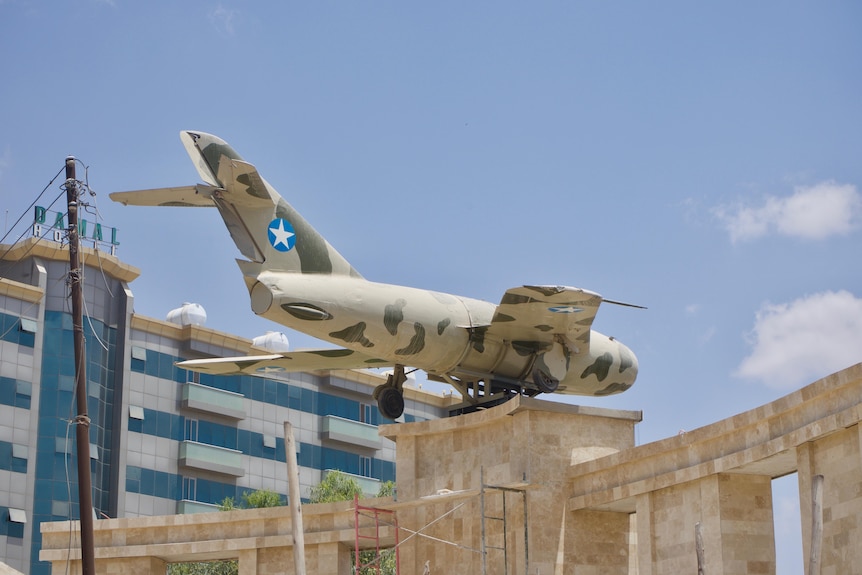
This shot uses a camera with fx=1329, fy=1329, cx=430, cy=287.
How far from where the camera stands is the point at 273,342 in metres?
81.4

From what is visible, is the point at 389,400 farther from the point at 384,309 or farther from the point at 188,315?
the point at 188,315

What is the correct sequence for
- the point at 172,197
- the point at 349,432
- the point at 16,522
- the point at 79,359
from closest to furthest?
the point at 79,359 → the point at 172,197 → the point at 16,522 → the point at 349,432

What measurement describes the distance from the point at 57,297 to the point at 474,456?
164 feet

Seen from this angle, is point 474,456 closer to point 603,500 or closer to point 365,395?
point 603,500

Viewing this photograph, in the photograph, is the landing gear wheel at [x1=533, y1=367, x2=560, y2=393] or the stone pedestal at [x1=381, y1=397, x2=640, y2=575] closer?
the stone pedestal at [x1=381, y1=397, x2=640, y2=575]

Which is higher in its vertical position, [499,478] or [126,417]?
[126,417]

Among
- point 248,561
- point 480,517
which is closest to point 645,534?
point 480,517

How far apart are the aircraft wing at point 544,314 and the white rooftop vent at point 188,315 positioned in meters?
50.4

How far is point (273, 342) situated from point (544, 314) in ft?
162

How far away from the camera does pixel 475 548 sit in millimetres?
30031

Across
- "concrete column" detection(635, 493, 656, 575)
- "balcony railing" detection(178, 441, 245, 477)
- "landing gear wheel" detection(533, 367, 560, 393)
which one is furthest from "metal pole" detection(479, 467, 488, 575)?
"balcony railing" detection(178, 441, 245, 477)

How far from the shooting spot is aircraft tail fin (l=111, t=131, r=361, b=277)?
32.4 metres

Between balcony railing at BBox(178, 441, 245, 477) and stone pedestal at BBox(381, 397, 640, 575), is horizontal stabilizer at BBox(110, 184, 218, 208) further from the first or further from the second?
balcony railing at BBox(178, 441, 245, 477)

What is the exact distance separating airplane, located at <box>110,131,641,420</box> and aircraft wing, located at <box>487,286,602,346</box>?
0.09 feet
